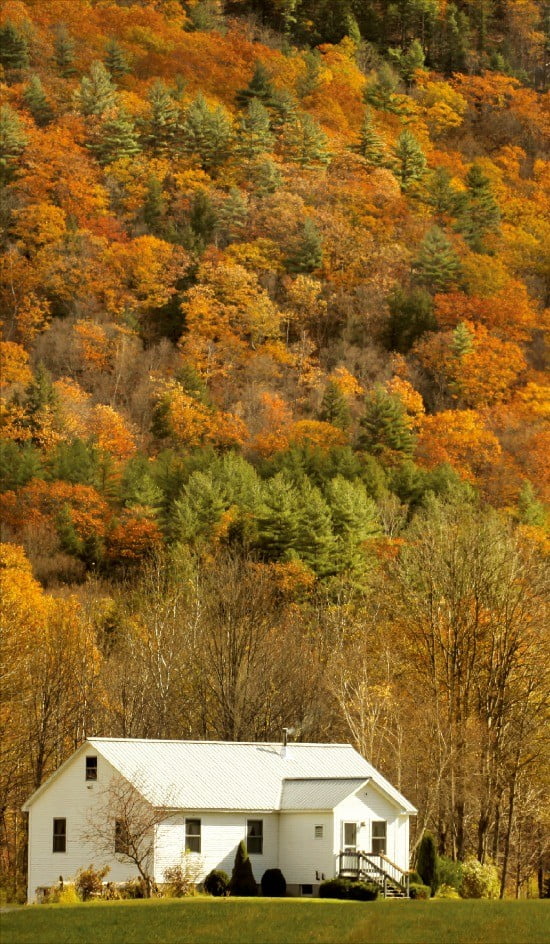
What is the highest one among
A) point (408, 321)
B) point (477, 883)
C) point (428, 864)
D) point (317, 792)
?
point (408, 321)

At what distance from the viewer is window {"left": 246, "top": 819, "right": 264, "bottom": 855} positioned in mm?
61125

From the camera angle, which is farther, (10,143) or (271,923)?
(10,143)

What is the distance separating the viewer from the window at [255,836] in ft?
201

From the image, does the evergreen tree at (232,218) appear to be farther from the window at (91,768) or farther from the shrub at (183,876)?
the shrub at (183,876)

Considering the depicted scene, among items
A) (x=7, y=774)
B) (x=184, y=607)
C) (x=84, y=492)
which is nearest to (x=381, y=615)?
(x=184, y=607)

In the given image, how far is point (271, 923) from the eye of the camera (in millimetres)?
48375

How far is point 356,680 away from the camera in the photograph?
A: 82.2 metres

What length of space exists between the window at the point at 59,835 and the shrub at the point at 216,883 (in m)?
4.87

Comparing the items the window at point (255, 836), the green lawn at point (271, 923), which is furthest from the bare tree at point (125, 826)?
the green lawn at point (271, 923)

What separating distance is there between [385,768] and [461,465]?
70.8 m

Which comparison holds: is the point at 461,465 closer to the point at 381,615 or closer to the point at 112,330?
the point at 112,330

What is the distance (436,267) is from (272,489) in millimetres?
76621

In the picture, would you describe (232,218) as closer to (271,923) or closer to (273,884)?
(273,884)

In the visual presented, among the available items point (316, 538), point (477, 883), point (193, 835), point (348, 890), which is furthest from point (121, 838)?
point (316, 538)
